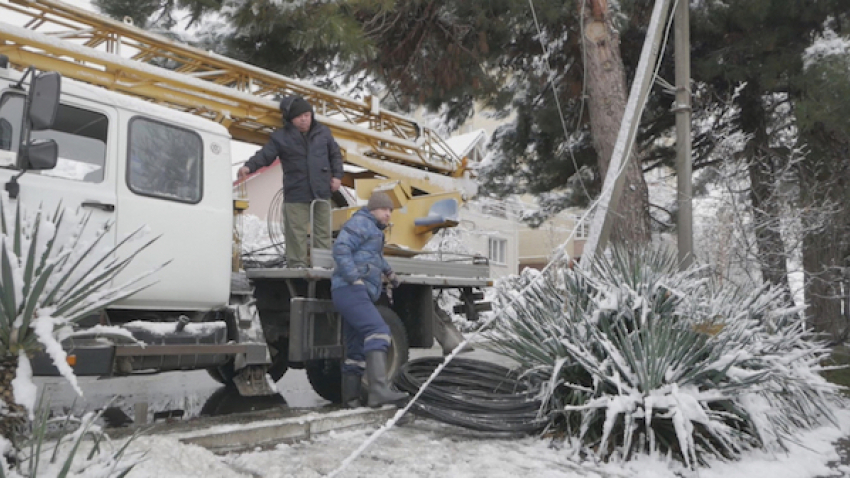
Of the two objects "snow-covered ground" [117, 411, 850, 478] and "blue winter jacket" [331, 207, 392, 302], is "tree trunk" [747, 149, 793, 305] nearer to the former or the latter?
"snow-covered ground" [117, 411, 850, 478]

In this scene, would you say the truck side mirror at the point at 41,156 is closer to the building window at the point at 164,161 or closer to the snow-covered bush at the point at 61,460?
the building window at the point at 164,161

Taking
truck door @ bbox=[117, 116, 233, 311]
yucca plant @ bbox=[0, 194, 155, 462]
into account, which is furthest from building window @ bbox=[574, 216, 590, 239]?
yucca plant @ bbox=[0, 194, 155, 462]

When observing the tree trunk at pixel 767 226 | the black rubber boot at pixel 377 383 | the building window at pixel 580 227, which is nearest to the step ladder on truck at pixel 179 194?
the black rubber boot at pixel 377 383

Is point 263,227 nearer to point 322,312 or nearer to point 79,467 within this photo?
point 322,312

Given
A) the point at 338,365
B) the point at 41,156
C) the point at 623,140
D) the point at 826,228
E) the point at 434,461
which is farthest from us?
the point at 826,228

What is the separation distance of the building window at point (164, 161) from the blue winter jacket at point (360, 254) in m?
1.08

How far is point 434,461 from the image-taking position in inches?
166

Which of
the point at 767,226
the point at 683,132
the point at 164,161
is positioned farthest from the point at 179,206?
the point at 767,226

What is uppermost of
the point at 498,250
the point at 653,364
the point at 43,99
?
the point at 498,250

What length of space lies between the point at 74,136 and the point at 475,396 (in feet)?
10.8

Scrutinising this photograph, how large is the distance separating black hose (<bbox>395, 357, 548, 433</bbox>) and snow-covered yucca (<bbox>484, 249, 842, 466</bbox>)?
0.19m

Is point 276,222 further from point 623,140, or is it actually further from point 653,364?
point 653,364

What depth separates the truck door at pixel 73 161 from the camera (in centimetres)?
427

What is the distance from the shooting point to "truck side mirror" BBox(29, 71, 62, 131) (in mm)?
3709
